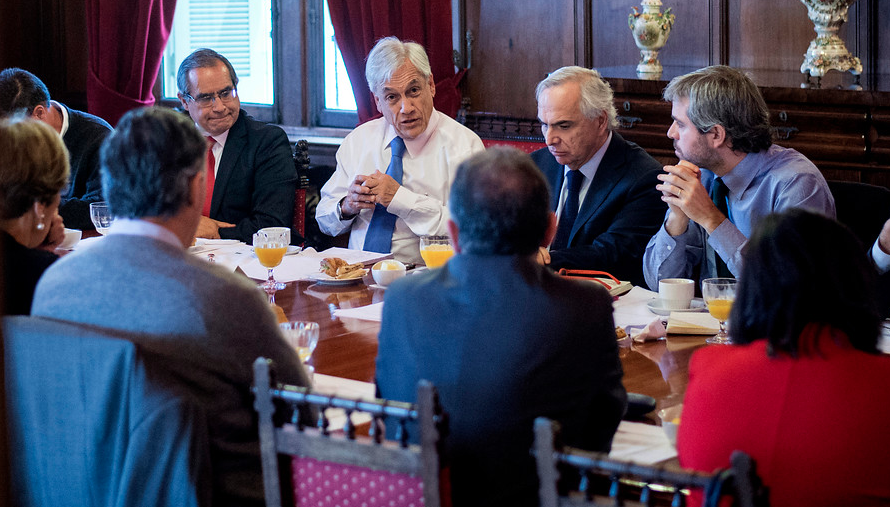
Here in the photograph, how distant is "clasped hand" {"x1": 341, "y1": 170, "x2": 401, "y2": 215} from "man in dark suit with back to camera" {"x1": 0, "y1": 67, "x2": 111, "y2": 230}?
3.52 feet

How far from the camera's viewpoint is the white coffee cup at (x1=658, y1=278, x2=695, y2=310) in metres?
2.32

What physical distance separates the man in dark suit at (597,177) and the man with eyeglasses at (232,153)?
3.68 feet

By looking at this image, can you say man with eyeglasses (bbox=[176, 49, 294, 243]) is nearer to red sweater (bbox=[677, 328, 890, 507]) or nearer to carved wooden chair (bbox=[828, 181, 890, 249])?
carved wooden chair (bbox=[828, 181, 890, 249])

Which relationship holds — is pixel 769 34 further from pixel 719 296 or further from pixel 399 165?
pixel 719 296

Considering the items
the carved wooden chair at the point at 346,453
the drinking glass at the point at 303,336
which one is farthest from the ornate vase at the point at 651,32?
the carved wooden chair at the point at 346,453

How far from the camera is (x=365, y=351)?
82.4 inches

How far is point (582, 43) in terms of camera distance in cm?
466

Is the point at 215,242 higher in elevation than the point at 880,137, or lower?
lower

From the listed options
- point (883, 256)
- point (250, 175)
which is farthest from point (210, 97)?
point (883, 256)

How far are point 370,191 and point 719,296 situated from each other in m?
1.53

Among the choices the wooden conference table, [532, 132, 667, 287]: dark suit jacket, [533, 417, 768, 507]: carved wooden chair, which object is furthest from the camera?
[532, 132, 667, 287]: dark suit jacket

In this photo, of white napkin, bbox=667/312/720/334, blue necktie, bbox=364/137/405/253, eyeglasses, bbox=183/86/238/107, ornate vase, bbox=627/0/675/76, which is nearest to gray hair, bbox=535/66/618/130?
blue necktie, bbox=364/137/405/253

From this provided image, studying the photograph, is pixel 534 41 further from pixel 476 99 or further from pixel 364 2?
pixel 364 2

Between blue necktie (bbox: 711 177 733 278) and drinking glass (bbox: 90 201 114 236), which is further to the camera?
drinking glass (bbox: 90 201 114 236)
